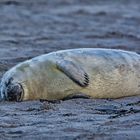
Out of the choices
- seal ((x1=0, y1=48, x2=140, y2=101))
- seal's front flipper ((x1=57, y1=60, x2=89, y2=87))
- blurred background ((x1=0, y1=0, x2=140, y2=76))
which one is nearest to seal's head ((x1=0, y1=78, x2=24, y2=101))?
seal ((x1=0, y1=48, x2=140, y2=101))

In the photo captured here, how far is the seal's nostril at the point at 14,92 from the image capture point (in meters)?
5.98

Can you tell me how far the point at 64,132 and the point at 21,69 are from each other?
1.48 metres

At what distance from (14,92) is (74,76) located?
0.54 metres

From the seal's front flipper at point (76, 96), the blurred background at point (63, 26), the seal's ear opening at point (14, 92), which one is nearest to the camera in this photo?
the seal's ear opening at point (14, 92)

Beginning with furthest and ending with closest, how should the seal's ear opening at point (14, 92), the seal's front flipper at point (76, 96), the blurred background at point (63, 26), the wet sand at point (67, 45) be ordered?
the blurred background at point (63, 26) → the seal's front flipper at point (76, 96) → the seal's ear opening at point (14, 92) → the wet sand at point (67, 45)

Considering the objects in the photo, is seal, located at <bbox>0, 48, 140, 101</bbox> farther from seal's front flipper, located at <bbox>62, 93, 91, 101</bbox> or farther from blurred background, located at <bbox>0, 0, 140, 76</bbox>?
blurred background, located at <bbox>0, 0, 140, 76</bbox>

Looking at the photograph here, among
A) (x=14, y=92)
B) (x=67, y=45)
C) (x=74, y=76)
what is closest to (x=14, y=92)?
(x=14, y=92)

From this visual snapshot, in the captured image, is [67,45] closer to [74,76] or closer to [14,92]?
[74,76]

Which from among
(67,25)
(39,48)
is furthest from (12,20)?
(39,48)

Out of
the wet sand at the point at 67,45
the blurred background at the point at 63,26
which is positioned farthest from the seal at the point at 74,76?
the blurred background at the point at 63,26

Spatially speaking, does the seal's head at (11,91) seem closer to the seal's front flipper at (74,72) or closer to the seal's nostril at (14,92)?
the seal's nostril at (14,92)

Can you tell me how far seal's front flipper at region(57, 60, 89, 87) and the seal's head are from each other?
1.31ft

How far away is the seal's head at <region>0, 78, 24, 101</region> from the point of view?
5984mm

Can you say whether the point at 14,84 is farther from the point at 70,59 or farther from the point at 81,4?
the point at 81,4
